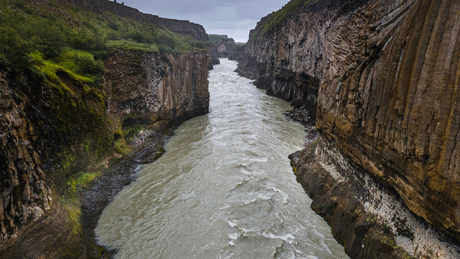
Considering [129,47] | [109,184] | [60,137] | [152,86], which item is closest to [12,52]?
[60,137]

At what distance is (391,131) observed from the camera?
708cm

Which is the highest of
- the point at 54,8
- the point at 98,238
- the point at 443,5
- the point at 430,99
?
the point at 54,8

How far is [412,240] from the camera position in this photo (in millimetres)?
6676

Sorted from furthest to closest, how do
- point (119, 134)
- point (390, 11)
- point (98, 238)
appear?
1. point (119, 134)
2. point (98, 238)
3. point (390, 11)

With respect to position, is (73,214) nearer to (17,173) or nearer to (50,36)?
(17,173)

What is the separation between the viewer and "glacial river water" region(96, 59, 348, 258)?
925 centimetres

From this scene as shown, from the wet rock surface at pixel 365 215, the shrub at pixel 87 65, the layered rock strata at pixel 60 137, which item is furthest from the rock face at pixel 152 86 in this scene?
the wet rock surface at pixel 365 215

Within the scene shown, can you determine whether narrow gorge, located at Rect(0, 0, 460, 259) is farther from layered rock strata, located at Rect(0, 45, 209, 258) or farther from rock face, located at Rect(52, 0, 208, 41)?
rock face, located at Rect(52, 0, 208, 41)

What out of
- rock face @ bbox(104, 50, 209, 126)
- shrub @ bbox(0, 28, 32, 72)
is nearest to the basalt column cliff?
shrub @ bbox(0, 28, 32, 72)

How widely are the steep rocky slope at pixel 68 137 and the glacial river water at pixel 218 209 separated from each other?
46.2 inches

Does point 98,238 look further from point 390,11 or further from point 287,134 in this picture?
point 287,134

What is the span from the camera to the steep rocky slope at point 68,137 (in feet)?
22.6

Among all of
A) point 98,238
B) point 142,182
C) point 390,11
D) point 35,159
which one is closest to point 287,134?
point 142,182

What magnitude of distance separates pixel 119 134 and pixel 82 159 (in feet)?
13.8
